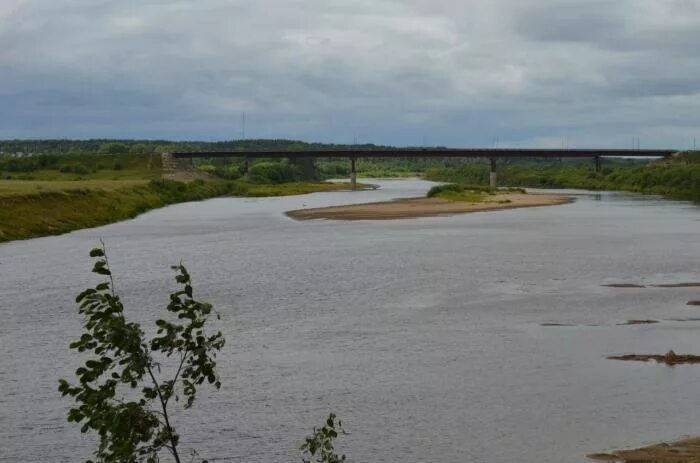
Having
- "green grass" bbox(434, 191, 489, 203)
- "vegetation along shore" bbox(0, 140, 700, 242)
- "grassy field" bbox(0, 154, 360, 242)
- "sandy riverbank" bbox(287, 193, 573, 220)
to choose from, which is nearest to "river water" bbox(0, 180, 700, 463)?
"grassy field" bbox(0, 154, 360, 242)

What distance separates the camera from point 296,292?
41.9 m

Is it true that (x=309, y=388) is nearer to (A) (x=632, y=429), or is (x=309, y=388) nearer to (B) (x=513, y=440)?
(B) (x=513, y=440)

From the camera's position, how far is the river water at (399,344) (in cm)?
2061

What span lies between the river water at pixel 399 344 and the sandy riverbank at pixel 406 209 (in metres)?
32.7

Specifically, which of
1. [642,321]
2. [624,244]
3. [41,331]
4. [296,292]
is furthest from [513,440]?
[624,244]

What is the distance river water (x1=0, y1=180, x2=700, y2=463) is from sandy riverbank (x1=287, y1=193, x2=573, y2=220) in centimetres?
3270

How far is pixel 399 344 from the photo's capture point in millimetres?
30250

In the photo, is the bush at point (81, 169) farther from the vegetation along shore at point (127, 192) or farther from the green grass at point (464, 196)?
the green grass at point (464, 196)

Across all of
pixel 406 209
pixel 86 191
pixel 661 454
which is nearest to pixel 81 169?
pixel 86 191

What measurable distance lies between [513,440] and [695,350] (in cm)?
1094

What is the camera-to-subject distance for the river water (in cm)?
2061

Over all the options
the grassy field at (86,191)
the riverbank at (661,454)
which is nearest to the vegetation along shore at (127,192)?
the grassy field at (86,191)

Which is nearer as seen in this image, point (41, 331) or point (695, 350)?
point (695, 350)

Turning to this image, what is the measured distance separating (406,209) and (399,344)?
78.7 meters
